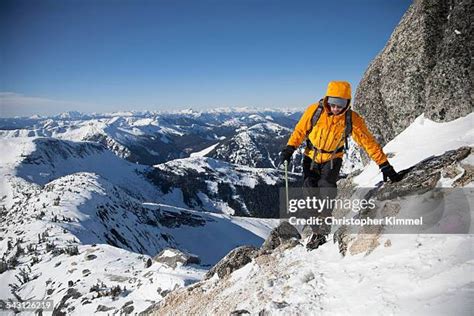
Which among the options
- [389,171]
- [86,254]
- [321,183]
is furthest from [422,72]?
[86,254]

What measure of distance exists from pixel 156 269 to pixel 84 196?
39977 millimetres

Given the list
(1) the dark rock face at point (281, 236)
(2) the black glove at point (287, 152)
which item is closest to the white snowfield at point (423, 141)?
(1) the dark rock face at point (281, 236)

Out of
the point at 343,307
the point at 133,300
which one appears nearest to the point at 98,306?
the point at 133,300

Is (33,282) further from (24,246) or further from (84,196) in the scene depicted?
(84,196)

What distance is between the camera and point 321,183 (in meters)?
10.1

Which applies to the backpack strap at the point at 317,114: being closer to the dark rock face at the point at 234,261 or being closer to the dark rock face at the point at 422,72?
the dark rock face at the point at 234,261

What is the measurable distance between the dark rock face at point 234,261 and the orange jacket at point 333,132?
16.0 feet

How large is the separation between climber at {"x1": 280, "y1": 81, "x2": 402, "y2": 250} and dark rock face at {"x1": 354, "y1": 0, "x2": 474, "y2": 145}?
536 cm

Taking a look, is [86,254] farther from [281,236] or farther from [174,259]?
[281,236]

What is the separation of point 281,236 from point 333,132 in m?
5.17

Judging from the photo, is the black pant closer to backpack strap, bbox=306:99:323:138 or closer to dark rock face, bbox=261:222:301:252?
backpack strap, bbox=306:99:323:138

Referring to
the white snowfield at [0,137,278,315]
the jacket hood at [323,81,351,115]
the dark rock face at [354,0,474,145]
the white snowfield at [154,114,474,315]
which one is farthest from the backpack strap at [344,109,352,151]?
the white snowfield at [0,137,278,315]

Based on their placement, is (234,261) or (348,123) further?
(234,261)

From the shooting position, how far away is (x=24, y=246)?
28.6 meters
